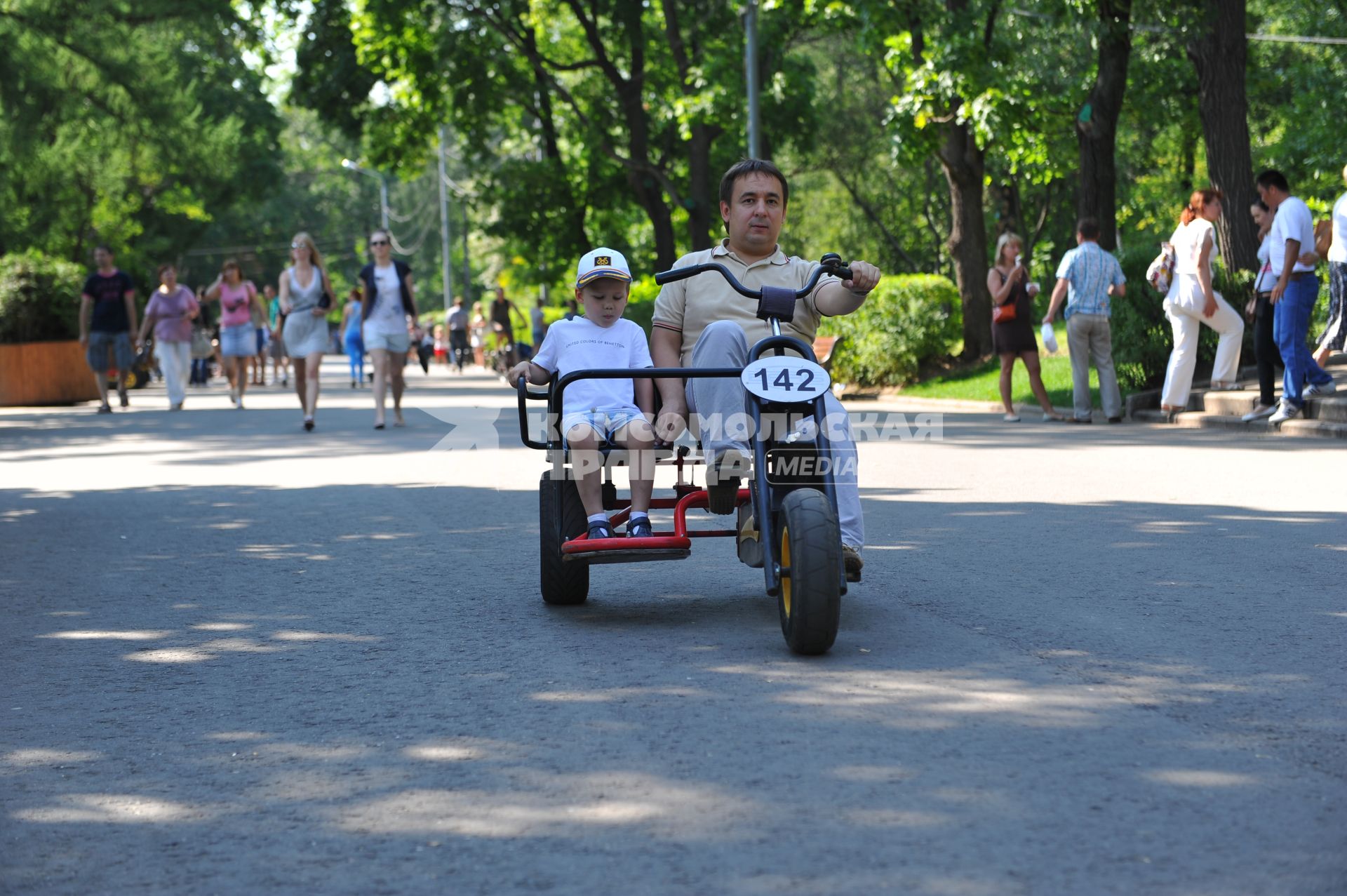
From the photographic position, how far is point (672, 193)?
29234 millimetres

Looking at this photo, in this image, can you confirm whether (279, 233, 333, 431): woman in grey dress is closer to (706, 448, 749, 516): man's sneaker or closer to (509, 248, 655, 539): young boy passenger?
(509, 248, 655, 539): young boy passenger

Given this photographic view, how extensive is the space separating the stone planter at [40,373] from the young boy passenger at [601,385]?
18841mm

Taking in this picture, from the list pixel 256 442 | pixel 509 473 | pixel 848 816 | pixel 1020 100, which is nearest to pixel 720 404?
pixel 848 816

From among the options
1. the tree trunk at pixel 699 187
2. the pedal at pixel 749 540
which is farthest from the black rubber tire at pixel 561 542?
the tree trunk at pixel 699 187

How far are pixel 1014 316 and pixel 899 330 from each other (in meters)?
6.12

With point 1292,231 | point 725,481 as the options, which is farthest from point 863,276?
point 1292,231

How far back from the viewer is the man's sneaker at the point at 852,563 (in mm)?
5922

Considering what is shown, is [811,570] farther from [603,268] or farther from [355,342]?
[355,342]

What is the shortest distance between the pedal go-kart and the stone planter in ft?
62.8

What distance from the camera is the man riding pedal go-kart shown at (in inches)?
239

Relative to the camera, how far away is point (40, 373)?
78.8 ft

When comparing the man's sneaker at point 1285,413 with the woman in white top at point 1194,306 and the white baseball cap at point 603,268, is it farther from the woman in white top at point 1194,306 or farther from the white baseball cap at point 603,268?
the white baseball cap at point 603,268

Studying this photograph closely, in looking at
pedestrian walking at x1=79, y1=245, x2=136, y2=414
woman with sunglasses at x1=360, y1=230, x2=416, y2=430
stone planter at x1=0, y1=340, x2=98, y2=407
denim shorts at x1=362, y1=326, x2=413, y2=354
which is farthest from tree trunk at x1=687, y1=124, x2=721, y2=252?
denim shorts at x1=362, y1=326, x2=413, y2=354

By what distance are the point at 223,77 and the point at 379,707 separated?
54.1 meters
